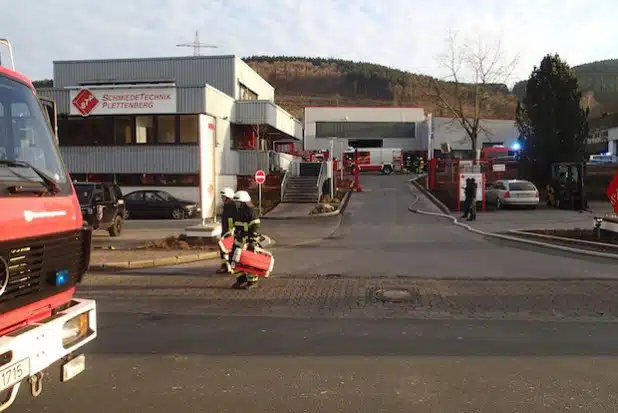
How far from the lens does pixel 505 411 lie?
4145mm

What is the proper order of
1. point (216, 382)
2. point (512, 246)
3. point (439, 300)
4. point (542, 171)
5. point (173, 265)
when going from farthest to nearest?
point (542, 171)
point (512, 246)
point (173, 265)
point (439, 300)
point (216, 382)

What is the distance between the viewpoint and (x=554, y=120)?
31688mm

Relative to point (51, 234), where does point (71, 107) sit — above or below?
above

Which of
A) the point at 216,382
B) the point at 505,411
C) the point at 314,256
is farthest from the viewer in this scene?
the point at 314,256

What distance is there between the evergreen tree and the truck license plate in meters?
32.5

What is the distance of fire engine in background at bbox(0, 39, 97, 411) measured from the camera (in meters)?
3.38

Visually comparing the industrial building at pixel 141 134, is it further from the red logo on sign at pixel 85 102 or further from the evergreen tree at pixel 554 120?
the evergreen tree at pixel 554 120

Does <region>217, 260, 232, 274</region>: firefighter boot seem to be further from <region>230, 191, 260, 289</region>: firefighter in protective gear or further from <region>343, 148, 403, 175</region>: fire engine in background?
<region>343, 148, 403, 175</region>: fire engine in background

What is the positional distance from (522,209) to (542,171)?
278 inches

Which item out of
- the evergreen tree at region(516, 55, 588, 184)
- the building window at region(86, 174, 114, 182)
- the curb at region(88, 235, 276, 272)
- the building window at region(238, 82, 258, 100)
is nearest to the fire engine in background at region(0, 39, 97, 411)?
the curb at region(88, 235, 276, 272)

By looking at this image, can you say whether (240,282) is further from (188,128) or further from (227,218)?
(188,128)

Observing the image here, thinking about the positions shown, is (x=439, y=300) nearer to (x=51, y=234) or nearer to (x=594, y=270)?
(x=594, y=270)

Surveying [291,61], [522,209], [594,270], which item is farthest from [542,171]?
[291,61]

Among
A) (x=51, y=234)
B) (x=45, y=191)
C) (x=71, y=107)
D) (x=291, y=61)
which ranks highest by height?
(x=291, y=61)
